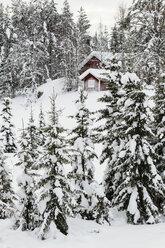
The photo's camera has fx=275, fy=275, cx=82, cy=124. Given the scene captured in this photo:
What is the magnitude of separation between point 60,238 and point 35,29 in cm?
4401

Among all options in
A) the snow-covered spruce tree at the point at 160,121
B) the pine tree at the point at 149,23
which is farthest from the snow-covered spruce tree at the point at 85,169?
the pine tree at the point at 149,23

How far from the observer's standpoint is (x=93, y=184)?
11.7 meters

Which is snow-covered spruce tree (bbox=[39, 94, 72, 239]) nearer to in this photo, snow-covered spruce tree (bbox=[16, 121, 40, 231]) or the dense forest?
the dense forest

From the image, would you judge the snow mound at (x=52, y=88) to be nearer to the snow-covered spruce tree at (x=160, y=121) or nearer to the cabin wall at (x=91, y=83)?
the cabin wall at (x=91, y=83)

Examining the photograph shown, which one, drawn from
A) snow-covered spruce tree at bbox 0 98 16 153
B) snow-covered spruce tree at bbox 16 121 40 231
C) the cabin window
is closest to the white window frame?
the cabin window

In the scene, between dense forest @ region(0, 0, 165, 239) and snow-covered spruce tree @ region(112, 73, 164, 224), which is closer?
dense forest @ region(0, 0, 165, 239)

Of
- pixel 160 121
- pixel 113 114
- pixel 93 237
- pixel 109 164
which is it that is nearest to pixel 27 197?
pixel 93 237

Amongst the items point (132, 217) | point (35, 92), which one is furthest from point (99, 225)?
point (35, 92)

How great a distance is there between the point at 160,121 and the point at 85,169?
417 centimetres

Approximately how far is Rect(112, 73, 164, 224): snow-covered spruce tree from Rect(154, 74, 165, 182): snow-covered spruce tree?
100 centimetres

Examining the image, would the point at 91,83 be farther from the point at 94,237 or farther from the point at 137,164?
the point at 94,237

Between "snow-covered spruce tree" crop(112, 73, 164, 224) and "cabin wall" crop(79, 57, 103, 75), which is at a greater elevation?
"cabin wall" crop(79, 57, 103, 75)

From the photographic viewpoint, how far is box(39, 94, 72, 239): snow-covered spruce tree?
32.4 feet

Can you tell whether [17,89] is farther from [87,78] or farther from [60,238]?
[60,238]
